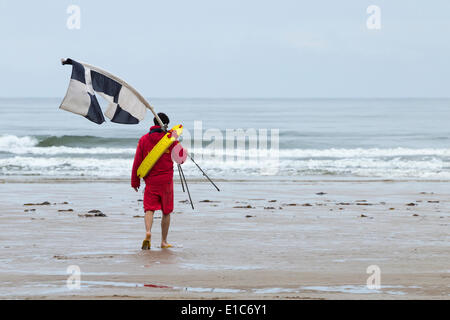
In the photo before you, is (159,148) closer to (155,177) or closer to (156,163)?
(156,163)

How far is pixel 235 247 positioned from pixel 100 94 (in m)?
2.29

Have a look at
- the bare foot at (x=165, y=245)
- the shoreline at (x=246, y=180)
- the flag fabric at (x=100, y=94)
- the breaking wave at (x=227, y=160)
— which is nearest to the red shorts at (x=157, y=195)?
the bare foot at (x=165, y=245)

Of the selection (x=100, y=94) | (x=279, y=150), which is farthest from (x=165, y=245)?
(x=279, y=150)

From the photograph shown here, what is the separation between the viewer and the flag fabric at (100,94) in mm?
7117

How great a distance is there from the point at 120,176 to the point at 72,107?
12941 millimetres

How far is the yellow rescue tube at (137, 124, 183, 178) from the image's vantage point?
7590 millimetres

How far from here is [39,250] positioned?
300 inches

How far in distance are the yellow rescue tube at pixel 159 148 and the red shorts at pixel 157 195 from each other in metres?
0.21

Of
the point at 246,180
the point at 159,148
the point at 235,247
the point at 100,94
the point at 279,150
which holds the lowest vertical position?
the point at 246,180

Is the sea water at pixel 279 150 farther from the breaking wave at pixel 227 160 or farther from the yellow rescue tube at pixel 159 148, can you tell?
the yellow rescue tube at pixel 159 148

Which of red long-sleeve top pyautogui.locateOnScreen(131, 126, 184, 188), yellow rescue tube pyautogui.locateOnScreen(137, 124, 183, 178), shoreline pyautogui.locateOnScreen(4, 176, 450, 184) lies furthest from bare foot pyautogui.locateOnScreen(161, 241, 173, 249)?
shoreline pyautogui.locateOnScreen(4, 176, 450, 184)

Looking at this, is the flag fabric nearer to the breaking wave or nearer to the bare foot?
the bare foot

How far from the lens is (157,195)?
7.76 metres
